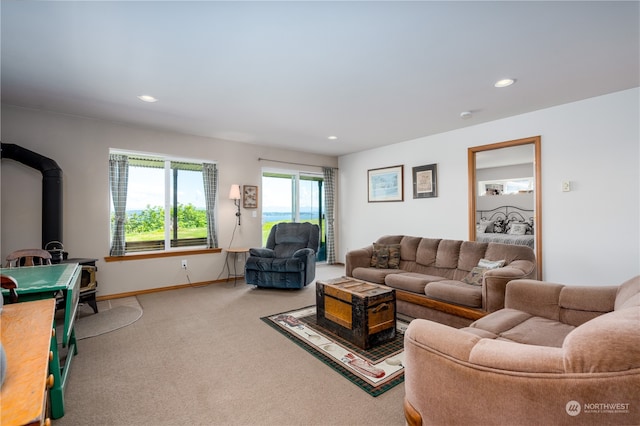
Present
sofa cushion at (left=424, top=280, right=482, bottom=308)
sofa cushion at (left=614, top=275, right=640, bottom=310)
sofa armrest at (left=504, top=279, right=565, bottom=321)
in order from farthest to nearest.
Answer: sofa cushion at (left=424, top=280, right=482, bottom=308) < sofa armrest at (left=504, top=279, right=565, bottom=321) < sofa cushion at (left=614, top=275, right=640, bottom=310)

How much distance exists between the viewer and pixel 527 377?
38.1 inches

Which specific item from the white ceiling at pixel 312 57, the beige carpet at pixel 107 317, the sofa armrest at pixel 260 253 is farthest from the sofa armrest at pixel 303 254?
the beige carpet at pixel 107 317

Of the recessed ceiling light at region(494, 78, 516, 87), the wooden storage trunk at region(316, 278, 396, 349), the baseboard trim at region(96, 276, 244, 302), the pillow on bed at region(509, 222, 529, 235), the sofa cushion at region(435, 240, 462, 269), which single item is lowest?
the baseboard trim at region(96, 276, 244, 302)

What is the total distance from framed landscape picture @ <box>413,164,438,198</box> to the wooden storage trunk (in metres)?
2.68

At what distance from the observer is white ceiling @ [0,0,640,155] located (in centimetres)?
193

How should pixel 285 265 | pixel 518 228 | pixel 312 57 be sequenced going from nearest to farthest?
pixel 312 57, pixel 285 265, pixel 518 228

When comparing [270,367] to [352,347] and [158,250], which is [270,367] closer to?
[352,347]

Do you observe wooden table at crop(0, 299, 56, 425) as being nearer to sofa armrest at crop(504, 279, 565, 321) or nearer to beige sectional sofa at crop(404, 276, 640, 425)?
beige sectional sofa at crop(404, 276, 640, 425)

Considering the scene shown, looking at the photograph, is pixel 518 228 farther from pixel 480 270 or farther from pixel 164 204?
pixel 164 204

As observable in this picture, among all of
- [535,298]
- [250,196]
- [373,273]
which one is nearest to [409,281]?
[373,273]

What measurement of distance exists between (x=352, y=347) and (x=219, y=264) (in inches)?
131

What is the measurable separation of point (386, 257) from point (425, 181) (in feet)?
5.80

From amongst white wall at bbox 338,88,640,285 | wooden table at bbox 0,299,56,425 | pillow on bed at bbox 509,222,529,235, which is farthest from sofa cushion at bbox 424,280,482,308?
pillow on bed at bbox 509,222,529,235

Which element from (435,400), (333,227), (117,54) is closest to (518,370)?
(435,400)
